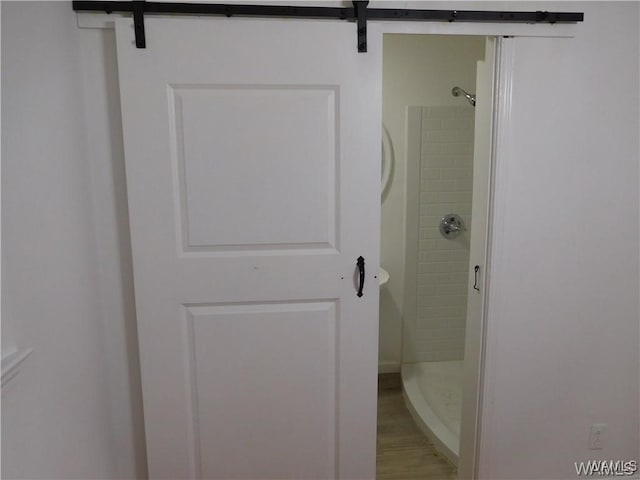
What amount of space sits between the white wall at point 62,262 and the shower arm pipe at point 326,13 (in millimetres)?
145

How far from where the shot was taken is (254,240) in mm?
1508

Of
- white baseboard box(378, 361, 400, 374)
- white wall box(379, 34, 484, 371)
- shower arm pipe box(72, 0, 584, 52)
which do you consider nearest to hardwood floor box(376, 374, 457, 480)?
white baseboard box(378, 361, 400, 374)

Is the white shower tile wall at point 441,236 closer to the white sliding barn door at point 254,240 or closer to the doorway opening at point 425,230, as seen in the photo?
the doorway opening at point 425,230

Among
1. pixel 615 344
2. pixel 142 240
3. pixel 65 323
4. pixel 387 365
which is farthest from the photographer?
pixel 387 365

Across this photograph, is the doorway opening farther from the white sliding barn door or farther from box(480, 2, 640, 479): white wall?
the white sliding barn door

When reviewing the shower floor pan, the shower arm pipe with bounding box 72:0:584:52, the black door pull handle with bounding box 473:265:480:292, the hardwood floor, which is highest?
the shower arm pipe with bounding box 72:0:584:52

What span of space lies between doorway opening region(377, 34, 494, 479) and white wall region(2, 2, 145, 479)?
1.33 metres

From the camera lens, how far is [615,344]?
1.76 metres

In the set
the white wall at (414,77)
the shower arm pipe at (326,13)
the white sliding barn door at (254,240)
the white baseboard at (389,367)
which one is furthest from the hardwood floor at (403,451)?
the shower arm pipe at (326,13)

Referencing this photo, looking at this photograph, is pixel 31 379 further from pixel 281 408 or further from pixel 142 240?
pixel 281 408

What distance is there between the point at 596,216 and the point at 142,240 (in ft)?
5.20

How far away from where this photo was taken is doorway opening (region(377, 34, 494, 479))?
2500 millimetres

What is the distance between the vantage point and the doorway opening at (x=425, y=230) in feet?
8.20

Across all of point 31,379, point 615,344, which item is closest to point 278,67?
point 31,379
